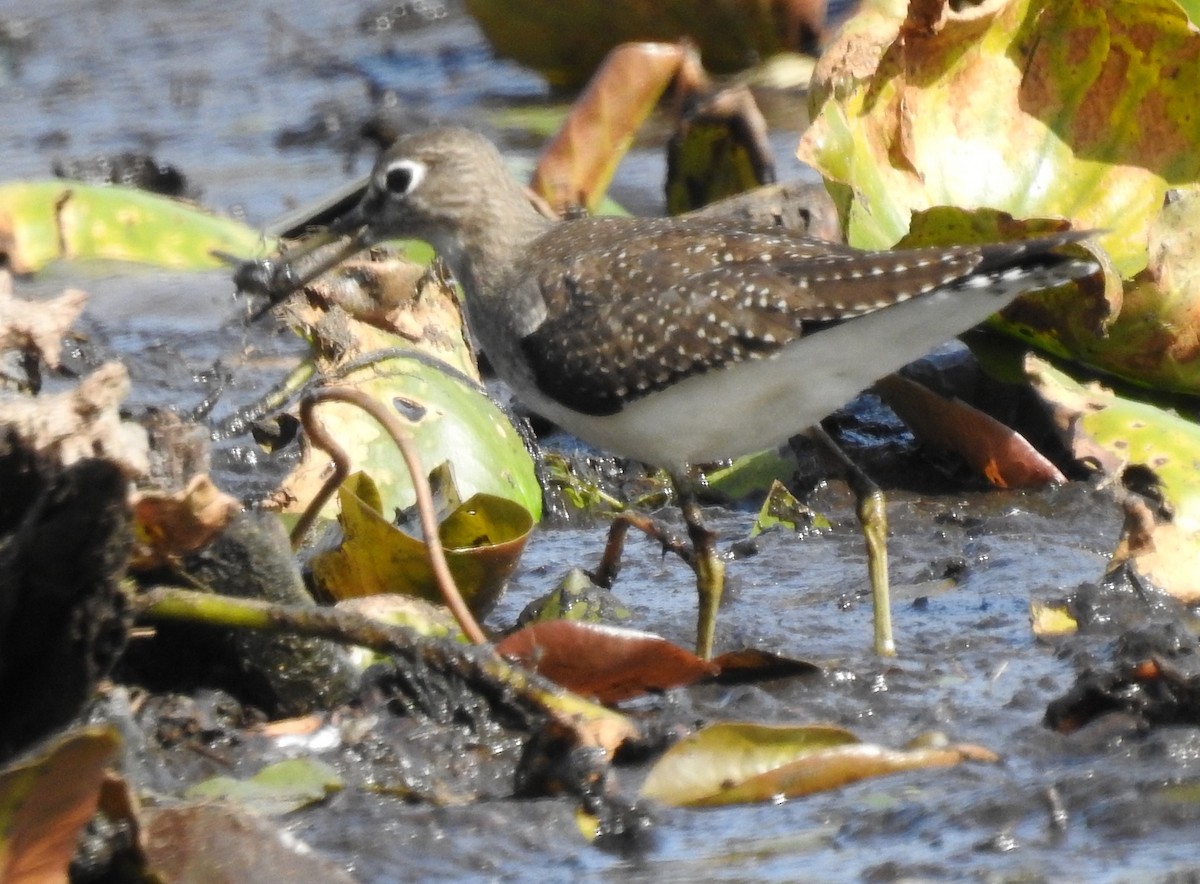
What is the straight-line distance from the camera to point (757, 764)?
13.0ft

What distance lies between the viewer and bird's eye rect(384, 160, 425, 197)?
6.37 metres

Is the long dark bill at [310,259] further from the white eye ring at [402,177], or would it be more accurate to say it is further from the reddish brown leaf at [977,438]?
the reddish brown leaf at [977,438]

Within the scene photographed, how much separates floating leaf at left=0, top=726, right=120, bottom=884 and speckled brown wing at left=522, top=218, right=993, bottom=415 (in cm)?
257

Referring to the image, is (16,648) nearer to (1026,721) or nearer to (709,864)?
(709,864)

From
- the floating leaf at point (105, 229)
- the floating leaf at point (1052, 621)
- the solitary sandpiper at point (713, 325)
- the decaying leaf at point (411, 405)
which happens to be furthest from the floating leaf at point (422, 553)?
the floating leaf at point (105, 229)

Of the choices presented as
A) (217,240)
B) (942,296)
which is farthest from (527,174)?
(942,296)

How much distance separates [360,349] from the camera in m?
6.13

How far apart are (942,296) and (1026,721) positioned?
1.20 meters

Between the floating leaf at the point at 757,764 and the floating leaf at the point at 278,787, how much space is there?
67 cm

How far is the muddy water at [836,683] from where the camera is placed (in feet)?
12.4

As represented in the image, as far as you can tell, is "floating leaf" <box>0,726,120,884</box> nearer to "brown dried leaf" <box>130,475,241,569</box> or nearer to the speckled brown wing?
"brown dried leaf" <box>130,475,241,569</box>

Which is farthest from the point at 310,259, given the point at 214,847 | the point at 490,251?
the point at 214,847

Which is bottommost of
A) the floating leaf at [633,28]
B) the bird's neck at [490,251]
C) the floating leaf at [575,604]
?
the floating leaf at [633,28]

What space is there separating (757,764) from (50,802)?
4.90ft
